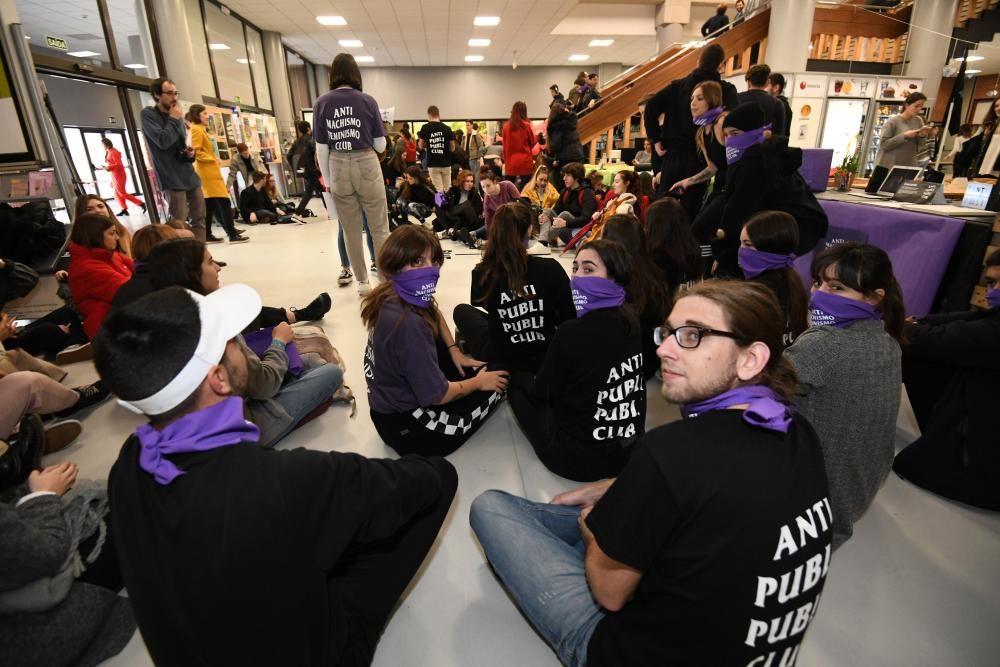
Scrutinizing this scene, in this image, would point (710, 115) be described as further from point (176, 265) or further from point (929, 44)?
point (929, 44)

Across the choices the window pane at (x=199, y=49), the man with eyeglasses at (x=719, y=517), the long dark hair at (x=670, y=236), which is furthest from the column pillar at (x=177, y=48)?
the man with eyeglasses at (x=719, y=517)

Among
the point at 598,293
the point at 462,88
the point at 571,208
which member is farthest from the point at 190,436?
the point at 462,88

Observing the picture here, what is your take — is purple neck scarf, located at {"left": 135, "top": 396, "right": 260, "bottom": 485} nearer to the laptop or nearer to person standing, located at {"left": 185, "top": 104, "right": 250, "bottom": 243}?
the laptop

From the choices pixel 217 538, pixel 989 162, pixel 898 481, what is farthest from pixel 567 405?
pixel 989 162

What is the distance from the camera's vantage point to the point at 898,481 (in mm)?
2123

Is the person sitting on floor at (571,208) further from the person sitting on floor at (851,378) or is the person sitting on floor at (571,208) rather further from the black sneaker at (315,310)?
the person sitting on floor at (851,378)

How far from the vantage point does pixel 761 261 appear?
237 cm

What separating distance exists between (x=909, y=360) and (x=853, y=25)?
869cm

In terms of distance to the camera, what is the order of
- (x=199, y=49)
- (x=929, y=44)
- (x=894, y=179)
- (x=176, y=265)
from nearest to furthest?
(x=176, y=265) < (x=894, y=179) < (x=929, y=44) < (x=199, y=49)

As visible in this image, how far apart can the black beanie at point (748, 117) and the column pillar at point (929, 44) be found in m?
7.27

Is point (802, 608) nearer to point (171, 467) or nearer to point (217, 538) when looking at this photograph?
point (217, 538)

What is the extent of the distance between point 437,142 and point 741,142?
5.86 meters

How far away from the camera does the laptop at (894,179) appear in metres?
4.01

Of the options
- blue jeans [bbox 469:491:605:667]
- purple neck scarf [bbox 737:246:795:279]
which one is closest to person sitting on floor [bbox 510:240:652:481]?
blue jeans [bbox 469:491:605:667]
